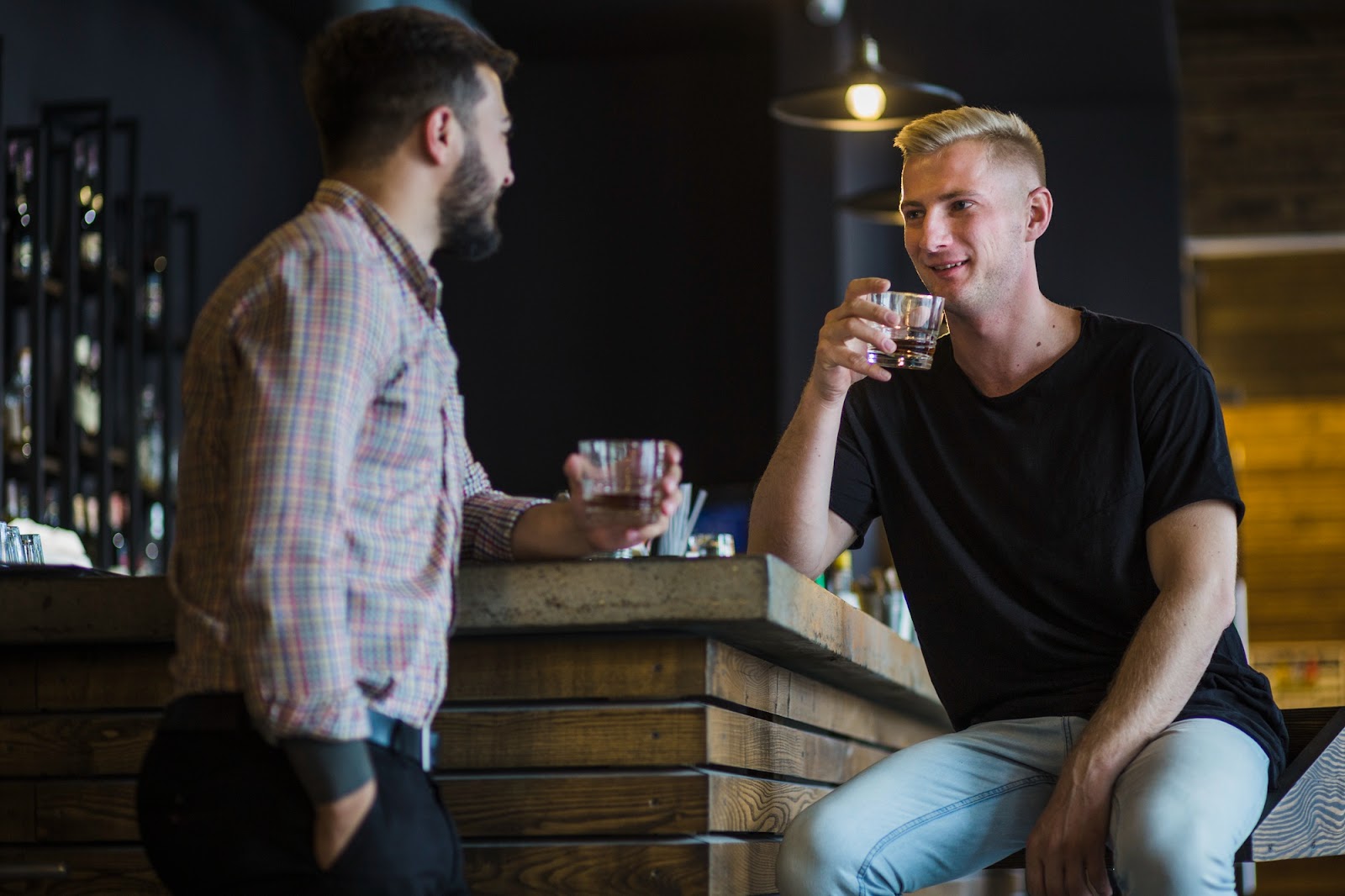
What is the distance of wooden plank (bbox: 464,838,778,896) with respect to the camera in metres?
1.92

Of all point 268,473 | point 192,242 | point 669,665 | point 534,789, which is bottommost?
point 534,789

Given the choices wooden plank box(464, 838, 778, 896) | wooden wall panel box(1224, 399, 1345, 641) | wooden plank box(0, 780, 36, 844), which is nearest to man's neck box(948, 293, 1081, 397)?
wooden plank box(464, 838, 778, 896)

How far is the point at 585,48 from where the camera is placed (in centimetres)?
753

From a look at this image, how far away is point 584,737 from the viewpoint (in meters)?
1.95

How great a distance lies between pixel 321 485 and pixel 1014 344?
131cm

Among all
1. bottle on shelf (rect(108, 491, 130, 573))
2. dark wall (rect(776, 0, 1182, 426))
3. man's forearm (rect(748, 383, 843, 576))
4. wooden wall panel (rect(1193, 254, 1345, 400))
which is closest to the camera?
man's forearm (rect(748, 383, 843, 576))

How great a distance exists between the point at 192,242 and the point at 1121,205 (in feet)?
13.3

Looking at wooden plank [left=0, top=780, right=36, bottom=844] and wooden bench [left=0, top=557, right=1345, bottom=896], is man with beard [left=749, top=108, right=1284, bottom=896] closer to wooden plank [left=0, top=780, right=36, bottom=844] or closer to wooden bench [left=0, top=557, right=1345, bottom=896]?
wooden bench [left=0, top=557, right=1345, bottom=896]

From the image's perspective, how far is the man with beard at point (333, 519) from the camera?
1.40 m

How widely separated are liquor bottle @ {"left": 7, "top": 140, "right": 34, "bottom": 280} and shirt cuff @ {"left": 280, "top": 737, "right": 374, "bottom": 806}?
155 inches

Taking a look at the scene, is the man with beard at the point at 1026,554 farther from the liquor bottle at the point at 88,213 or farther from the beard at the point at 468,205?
the liquor bottle at the point at 88,213

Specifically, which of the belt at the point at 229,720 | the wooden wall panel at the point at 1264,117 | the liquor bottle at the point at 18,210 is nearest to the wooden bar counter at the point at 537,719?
the belt at the point at 229,720

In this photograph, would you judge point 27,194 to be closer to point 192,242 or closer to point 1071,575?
point 192,242

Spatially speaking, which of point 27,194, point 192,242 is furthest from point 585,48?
point 27,194
